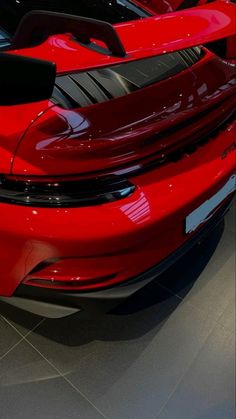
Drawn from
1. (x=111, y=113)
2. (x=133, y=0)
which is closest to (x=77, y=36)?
(x=111, y=113)

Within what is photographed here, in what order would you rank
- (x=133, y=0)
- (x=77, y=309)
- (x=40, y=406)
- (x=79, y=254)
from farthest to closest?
(x=133, y=0)
(x=40, y=406)
(x=77, y=309)
(x=79, y=254)

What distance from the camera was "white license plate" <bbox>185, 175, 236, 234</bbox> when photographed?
3.59 feet

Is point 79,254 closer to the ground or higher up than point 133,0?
closer to the ground

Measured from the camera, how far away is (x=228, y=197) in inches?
51.9

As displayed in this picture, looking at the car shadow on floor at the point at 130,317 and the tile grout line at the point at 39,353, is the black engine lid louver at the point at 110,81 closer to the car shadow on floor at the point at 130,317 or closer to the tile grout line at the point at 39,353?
the car shadow on floor at the point at 130,317

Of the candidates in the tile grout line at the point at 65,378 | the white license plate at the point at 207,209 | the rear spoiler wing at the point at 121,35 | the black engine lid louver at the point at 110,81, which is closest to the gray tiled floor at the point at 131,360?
the tile grout line at the point at 65,378

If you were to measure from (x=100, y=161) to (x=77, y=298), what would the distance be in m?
0.35

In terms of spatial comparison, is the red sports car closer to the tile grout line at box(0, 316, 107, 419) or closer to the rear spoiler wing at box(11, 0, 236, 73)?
the rear spoiler wing at box(11, 0, 236, 73)

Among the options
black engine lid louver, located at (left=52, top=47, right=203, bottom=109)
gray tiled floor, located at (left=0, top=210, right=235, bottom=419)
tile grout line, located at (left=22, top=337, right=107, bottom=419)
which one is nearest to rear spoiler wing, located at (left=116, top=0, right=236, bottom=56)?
black engine lid louver, located at (left=52, top=47, right=203, bottom=109)

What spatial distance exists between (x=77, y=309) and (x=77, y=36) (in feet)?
2.19

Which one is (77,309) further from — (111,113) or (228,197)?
(228,197)

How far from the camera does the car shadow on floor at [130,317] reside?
138 cm

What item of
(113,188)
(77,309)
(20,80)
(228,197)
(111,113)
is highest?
(20,80)

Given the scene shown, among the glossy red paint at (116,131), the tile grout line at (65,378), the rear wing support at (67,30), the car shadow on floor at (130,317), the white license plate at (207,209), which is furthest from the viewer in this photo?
the car shadow on floor at (130,317)
